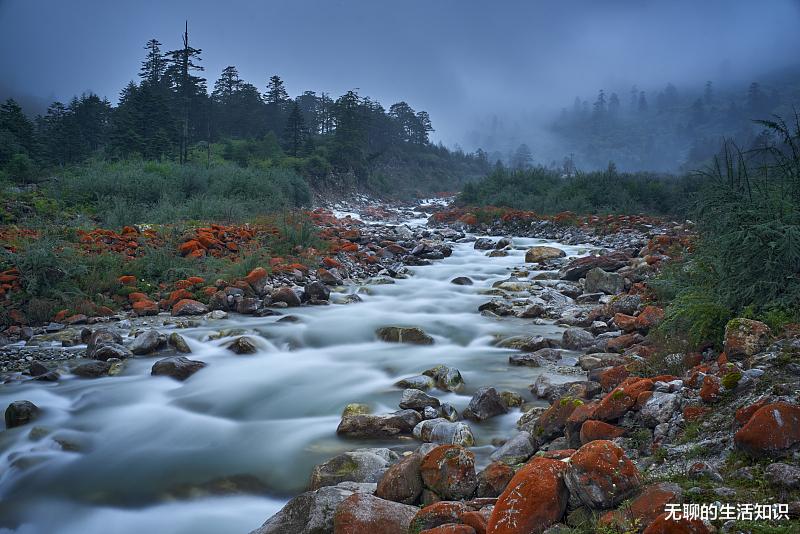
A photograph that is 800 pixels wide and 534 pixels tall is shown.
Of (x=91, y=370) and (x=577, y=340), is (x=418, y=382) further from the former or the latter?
(x=91, y=370)

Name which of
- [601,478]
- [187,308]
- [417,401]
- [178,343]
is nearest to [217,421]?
[178,343]

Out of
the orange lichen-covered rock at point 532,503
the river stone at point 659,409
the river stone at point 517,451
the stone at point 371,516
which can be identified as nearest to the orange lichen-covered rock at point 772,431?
the river stone at point 659,409

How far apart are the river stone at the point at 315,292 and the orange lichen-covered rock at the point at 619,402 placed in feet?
25.4

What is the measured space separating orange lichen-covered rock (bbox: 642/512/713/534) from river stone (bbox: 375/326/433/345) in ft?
22.0

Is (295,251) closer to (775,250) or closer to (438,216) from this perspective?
(775,250)

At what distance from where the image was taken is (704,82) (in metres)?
125

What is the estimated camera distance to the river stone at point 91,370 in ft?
21.7

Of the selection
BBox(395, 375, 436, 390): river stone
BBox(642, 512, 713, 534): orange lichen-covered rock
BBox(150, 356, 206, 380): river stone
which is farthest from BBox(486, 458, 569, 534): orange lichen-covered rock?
BBox(150, 356, 206, 380): river stone

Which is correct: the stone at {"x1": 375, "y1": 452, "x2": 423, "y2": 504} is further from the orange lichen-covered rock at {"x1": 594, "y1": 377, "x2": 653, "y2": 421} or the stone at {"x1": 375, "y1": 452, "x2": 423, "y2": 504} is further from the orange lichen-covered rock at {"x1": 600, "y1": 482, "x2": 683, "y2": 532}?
the orange lichen-covered rock at {"x1": 594, "y1": 377, "x2": 653, "y2": 421}

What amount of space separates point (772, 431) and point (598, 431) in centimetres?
117

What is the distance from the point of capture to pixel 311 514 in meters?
3.04

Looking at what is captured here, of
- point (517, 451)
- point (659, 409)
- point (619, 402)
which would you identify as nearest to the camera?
point (659, 409)

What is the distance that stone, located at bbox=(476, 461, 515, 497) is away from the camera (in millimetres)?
3119

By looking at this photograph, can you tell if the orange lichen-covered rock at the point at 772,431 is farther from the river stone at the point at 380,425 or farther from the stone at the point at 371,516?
the river stone at the point at 380,425
